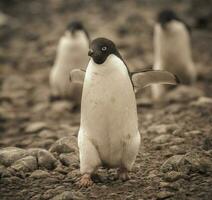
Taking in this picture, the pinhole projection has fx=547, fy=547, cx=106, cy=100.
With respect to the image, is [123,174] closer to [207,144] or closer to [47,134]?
[207,144]

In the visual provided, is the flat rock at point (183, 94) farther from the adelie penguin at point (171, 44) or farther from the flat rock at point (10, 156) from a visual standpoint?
the flat rock at point (10, 156)

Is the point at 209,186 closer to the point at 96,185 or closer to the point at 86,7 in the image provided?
the point at 96,185

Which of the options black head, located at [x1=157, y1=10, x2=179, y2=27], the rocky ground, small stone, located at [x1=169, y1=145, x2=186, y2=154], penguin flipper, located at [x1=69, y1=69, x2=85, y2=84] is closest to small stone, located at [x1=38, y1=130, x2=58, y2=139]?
the rocky ground

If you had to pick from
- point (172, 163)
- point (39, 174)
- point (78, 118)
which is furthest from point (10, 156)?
point (78, 118)

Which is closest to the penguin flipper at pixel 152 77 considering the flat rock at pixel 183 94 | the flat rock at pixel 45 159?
the flat rock at pixel 45 159

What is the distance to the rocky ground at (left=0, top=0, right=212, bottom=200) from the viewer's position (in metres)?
3.66

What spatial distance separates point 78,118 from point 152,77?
229cm

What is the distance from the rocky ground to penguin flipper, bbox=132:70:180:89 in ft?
1.89

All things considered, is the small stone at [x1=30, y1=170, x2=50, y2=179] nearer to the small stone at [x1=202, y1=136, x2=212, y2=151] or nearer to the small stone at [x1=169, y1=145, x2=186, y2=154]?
the small stone at [x1=169, y1=145, x2=186, y2=154]

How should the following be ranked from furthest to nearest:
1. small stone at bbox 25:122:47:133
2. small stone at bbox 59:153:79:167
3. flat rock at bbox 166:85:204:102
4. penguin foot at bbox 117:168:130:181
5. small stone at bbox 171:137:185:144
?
1. flat rock at bbox 166:85:204:102
2. small stone at bbox 25:122:47:133
3. small stone at bbox 171:137:185:144
4. small stone at bbox 59:153:79:167
5. penguin foot at bbox 117:168:130:181

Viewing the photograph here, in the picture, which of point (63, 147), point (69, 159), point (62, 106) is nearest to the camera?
point (69, 159)

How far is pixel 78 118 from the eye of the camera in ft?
20.3

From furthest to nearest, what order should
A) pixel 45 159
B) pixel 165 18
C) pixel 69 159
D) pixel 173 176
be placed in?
pixel 165 18 → pixel 69 159 → pixel 45 159 → pixel 173 176

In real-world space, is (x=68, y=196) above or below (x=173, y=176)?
below
